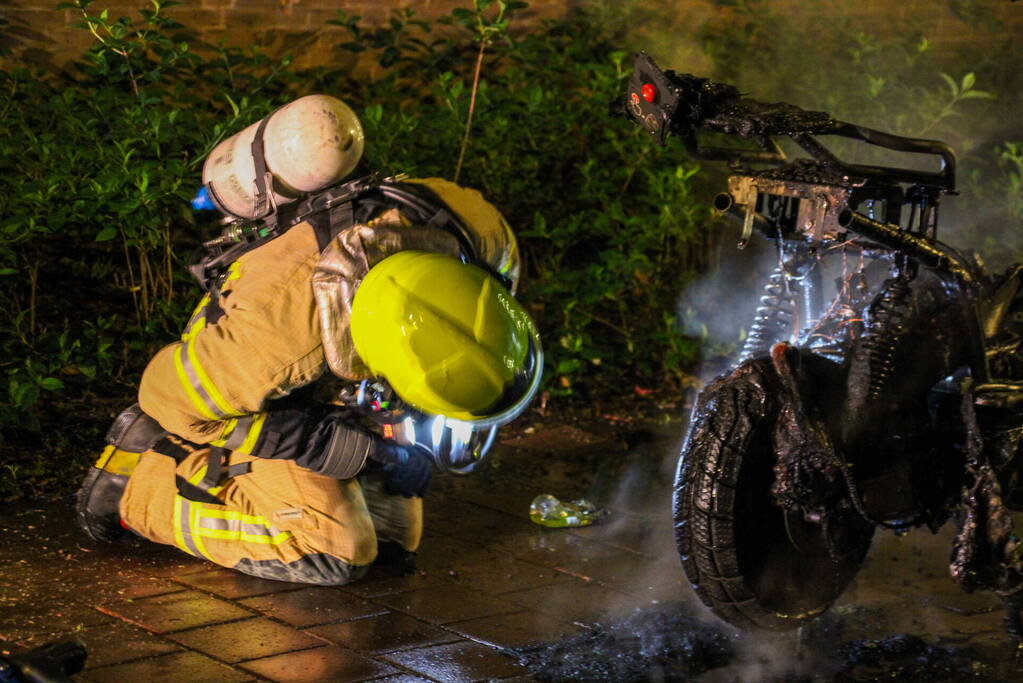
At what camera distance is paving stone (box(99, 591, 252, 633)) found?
4.14 m

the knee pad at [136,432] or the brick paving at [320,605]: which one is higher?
the knee pad at [136,432]

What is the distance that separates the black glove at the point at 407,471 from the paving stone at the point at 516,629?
26.3 inches

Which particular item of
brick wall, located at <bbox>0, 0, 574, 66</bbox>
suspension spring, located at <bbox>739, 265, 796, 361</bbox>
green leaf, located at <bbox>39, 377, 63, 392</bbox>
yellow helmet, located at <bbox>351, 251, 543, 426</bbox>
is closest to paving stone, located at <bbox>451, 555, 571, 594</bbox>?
yellow helmet, located at <bbox>351, 251, 543, 426</bbox>

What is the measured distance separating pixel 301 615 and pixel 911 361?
2.07m

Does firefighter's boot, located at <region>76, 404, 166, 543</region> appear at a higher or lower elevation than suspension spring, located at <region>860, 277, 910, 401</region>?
lower

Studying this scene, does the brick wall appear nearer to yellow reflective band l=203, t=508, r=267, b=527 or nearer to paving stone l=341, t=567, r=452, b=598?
yellow reflective band l=203, t=508, r=267, b=527

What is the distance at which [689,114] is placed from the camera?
3.93 m

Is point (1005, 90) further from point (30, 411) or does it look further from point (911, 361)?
point (30, 411)

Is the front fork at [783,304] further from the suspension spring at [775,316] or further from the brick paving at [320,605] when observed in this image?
the brick paving at [320,605]

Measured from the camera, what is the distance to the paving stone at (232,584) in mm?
4465

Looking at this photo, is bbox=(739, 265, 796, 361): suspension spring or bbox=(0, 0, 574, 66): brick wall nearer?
bbox=(739, 265, 796, 361): suspension spring

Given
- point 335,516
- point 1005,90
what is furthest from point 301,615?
point 1005,90

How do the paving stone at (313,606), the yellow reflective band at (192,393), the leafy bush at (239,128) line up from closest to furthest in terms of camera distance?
the paving stone at (313,606) < the yellow reflective band at (192,393) < the leafy bush at (239,128)

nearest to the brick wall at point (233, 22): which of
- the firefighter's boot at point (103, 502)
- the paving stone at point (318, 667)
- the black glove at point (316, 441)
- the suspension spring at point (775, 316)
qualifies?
the firefighter's boot at point (103, 502)
